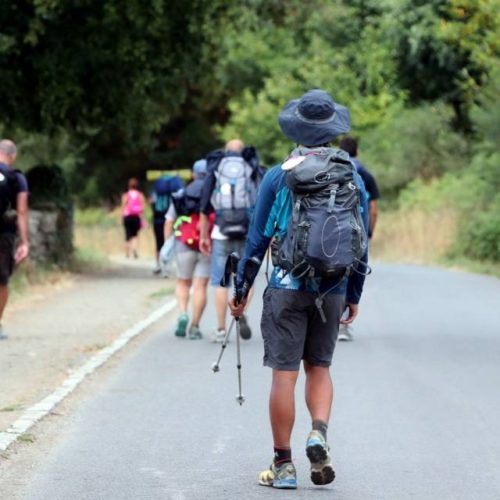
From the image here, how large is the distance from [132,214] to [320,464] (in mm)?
27104

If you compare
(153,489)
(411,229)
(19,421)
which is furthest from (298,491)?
(411,229)

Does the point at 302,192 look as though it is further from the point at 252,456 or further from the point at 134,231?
the point at 134,231

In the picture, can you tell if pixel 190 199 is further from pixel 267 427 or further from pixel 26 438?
pixel 26 438

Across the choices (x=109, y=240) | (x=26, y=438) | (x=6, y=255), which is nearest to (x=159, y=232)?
(x=6, y=255)

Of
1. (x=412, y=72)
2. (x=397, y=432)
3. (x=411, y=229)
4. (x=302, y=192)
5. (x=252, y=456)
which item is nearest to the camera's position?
(x=302, y=192)

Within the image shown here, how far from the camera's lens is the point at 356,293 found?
7.86m

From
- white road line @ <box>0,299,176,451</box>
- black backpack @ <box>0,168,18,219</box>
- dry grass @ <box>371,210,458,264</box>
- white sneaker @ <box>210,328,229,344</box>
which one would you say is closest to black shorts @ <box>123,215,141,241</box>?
dry grass @ <box>371,210,458,264</box>

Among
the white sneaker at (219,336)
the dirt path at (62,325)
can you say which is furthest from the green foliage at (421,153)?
the white sneaker at (219,336)

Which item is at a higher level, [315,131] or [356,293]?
[315,131]

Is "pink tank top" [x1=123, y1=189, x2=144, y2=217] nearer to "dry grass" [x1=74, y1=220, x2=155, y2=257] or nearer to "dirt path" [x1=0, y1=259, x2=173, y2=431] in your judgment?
"dry grass" [x1=74, y1=220, x2=155, y2=257]

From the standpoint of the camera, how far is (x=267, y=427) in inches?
370

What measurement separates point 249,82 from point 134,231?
20101 millimetres

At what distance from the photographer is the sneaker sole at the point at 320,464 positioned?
7.27 meters

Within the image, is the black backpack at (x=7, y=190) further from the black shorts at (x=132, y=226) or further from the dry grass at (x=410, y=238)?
the black shorts at (x=132, y=226)
